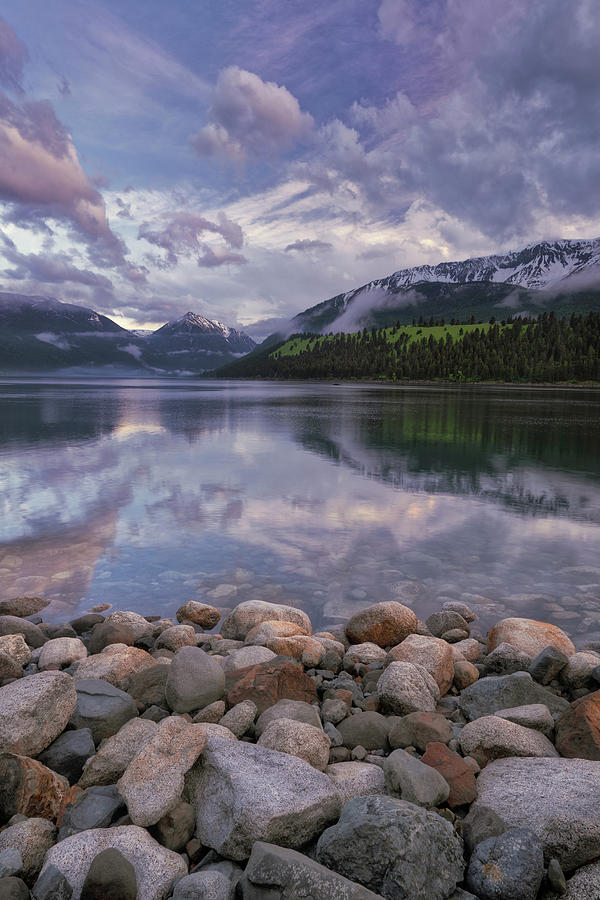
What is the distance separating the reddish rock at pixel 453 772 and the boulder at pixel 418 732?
331mm

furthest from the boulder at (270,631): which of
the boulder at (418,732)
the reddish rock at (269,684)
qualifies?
the boulder at (418,732)

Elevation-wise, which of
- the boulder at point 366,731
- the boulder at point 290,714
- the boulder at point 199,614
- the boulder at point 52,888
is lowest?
the boulder at point 199,614

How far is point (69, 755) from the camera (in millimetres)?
5797

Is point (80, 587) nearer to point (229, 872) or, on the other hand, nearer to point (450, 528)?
point (229, 872)

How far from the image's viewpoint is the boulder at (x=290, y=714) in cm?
645

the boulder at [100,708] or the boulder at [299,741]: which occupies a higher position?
the boulder at [299,741]

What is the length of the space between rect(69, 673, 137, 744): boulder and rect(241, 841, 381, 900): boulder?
9.68 ft

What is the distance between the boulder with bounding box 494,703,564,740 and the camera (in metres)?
6.42

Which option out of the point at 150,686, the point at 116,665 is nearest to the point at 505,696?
the point at 150,686

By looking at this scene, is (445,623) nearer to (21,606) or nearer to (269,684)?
(269,684)

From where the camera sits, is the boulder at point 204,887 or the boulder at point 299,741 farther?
the boulder at point 299,741

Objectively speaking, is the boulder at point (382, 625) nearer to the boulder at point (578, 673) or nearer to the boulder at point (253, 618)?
the boulder at point (253, 618)

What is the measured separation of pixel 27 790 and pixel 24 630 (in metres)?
5.40

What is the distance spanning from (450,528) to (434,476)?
1125 cm
